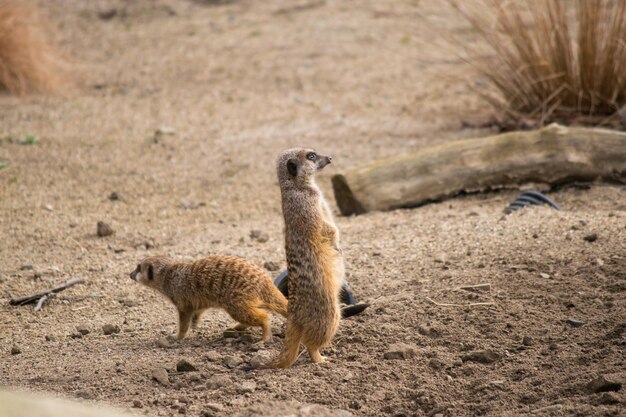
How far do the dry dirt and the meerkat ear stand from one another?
2.36 feet

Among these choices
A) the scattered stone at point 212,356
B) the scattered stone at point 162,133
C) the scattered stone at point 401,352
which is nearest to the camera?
the scattered stone at point 401,352

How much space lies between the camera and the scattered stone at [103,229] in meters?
5.60

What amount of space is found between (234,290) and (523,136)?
2.54m

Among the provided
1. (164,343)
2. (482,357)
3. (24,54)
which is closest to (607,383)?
(482,357)

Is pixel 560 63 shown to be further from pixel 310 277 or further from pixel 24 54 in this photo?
pixel 24 54

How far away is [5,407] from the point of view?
195 centimetres

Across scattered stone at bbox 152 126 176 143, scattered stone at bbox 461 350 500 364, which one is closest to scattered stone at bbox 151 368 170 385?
scattered stone at bbox 461 350 500 364

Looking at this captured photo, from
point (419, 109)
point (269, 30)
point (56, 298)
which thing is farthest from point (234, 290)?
point (269, 30)

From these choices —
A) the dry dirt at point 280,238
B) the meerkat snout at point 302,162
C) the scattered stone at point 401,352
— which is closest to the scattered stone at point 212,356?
the dry dirt at point 280,238

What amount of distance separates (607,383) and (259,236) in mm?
2789

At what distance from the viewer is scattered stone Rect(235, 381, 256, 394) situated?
Result: 3.29m

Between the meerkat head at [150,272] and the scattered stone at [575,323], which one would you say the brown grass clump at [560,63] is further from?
the meerkat head at [150,272]

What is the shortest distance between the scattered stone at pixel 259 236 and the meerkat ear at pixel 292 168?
69.3 inches

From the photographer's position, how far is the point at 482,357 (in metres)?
3.48
